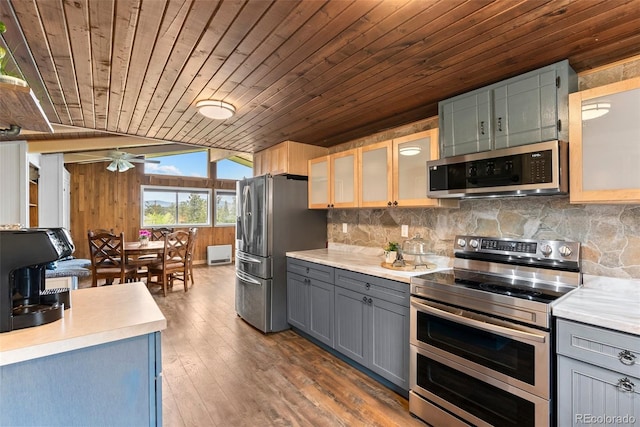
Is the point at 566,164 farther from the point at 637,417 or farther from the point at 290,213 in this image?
the point at 290,213

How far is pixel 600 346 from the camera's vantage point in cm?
131

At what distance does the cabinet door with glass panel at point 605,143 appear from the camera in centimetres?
152

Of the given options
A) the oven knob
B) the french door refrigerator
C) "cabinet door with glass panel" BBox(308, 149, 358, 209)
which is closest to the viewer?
the oven knob

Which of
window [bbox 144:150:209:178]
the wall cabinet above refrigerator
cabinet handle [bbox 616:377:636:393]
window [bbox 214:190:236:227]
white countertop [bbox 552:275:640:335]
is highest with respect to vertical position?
window [bbox 144:150:209:178]

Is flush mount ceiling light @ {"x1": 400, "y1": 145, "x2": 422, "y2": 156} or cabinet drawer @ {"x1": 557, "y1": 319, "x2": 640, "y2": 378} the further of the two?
flush mount ceiling light @ {"x1": 400, "y1": 145, "x2": 422, "y2": 156}

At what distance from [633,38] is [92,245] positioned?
6068 mm

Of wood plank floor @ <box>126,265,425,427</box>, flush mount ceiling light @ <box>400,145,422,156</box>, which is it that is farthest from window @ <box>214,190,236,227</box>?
flush mount ceiling light @ <box>400,145,422,156</box>

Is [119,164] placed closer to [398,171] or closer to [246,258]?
[246,258]

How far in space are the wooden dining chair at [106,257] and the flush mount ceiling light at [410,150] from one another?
4271mm

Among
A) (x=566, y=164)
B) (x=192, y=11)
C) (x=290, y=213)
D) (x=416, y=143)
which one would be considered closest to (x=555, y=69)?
(x=566, y=164)

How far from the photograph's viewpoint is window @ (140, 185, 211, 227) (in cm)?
733

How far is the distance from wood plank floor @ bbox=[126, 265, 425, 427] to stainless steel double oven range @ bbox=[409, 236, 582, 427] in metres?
0.34

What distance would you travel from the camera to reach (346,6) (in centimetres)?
133

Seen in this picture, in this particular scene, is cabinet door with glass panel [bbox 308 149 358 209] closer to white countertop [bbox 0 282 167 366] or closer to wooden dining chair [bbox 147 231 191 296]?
white countertop [bbox 0 282 167 366]
